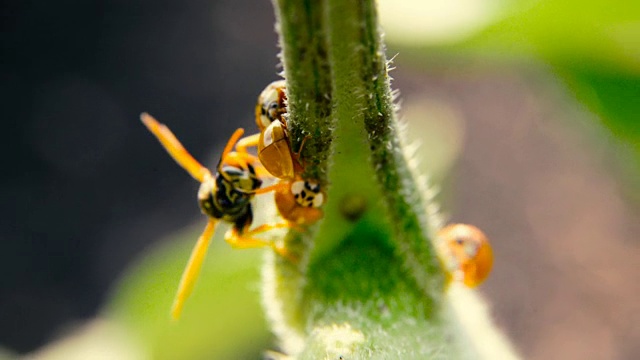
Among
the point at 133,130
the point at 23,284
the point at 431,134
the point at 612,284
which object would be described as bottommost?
the point at 612,284

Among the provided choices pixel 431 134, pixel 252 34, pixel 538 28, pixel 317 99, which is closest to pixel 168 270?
pixel 431 134

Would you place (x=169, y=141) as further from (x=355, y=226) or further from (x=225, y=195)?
(x=355, y=226)

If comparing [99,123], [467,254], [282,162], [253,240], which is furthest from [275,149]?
[99,123]

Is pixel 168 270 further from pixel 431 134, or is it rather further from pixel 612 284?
pixel 612 284

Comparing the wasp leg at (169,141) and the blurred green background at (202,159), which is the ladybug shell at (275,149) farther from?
the blurred green background at (202,159)

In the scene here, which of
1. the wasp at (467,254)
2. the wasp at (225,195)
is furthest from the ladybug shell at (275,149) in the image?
the wasp at (467,254)

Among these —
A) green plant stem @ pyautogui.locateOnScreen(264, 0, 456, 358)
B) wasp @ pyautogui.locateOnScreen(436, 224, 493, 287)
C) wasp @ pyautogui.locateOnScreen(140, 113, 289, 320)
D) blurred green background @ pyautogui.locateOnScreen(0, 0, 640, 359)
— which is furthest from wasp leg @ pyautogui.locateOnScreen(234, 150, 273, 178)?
blurred green background @ pyautogui.locateOnScreen(0, 0, 640, 359)
